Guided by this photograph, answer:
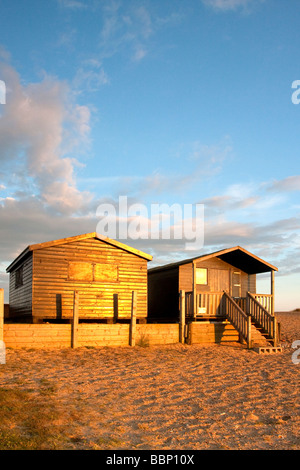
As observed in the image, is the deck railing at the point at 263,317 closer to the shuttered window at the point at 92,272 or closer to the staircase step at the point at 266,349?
the staircase step at the point at 266,349

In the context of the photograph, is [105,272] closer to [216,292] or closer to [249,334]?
[216,292]

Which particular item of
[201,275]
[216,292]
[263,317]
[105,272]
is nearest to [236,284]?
[201,275]

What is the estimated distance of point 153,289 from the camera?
28625mm

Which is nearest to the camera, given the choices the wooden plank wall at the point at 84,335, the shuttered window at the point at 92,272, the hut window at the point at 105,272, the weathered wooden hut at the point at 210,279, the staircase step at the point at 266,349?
the wooden plank wall at the point at 84,335

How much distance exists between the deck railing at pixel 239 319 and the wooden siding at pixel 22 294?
9.13 metres

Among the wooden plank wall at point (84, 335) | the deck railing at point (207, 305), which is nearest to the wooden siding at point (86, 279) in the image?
the deck railing at point (207, 305)

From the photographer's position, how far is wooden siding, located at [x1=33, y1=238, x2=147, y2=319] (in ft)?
63.5

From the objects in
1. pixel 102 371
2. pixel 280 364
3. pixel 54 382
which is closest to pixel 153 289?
pixel 280 364

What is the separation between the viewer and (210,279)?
25.7 meters

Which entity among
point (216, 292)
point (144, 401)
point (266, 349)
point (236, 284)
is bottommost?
point (266, 349)

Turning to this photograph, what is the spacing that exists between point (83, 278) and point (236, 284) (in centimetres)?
1054

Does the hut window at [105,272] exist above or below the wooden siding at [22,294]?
above

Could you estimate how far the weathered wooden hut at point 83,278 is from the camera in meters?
19.3

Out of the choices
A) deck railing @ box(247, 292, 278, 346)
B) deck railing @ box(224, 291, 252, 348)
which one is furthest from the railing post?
deck railing @ box(247, 292, 278, 346)
